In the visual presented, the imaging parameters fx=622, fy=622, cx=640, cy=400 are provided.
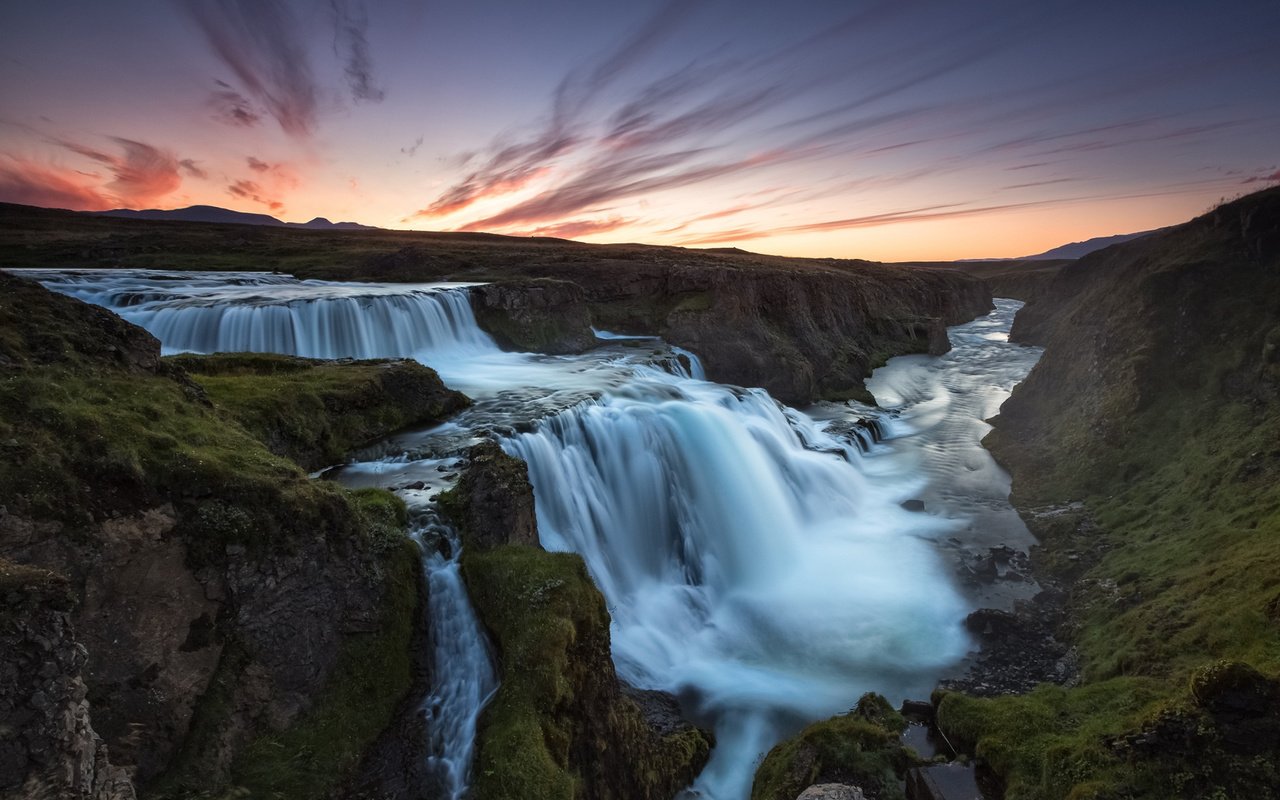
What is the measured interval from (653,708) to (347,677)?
5.38 m

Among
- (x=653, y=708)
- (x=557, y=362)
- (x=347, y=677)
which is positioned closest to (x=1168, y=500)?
(x=653, y=708)

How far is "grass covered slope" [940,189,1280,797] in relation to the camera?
663cm

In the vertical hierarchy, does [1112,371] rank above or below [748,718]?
above

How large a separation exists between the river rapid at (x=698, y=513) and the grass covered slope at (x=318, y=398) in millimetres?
848

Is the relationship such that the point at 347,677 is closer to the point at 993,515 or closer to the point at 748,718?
the point at 748,718

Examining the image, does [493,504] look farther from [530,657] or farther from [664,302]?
[664,302]

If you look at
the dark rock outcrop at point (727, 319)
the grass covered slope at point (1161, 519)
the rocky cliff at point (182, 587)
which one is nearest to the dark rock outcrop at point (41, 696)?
the rocky cliff at point (182, 587)

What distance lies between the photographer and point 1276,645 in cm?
773

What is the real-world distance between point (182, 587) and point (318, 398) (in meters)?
7.82

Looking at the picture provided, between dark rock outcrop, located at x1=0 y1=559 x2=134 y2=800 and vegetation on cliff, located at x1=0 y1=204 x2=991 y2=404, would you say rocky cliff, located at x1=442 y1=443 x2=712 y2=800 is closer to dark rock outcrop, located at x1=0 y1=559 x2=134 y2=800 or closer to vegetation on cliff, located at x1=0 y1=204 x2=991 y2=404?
dark rock outcrop, located at x1=0 y1=559 x2=134 y2=800

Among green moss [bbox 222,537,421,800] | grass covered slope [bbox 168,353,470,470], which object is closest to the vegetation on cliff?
grass covered slope [bbox 168,353,470,470]

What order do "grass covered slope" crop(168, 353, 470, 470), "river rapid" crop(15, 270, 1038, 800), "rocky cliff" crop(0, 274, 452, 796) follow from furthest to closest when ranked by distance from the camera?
"grass covered slope" crop(168, 353, 470, 470) < "river rapid" crop(15, 270, 1038, 800) < "rocky cliff" crop(0, 274, 452, 796)

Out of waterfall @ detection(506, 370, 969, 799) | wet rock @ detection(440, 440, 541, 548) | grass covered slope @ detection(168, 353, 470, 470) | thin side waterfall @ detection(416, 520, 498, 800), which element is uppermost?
grass covered slope @ detection(168, 353, 470, 470)

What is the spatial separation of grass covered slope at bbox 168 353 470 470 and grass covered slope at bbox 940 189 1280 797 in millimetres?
12934
